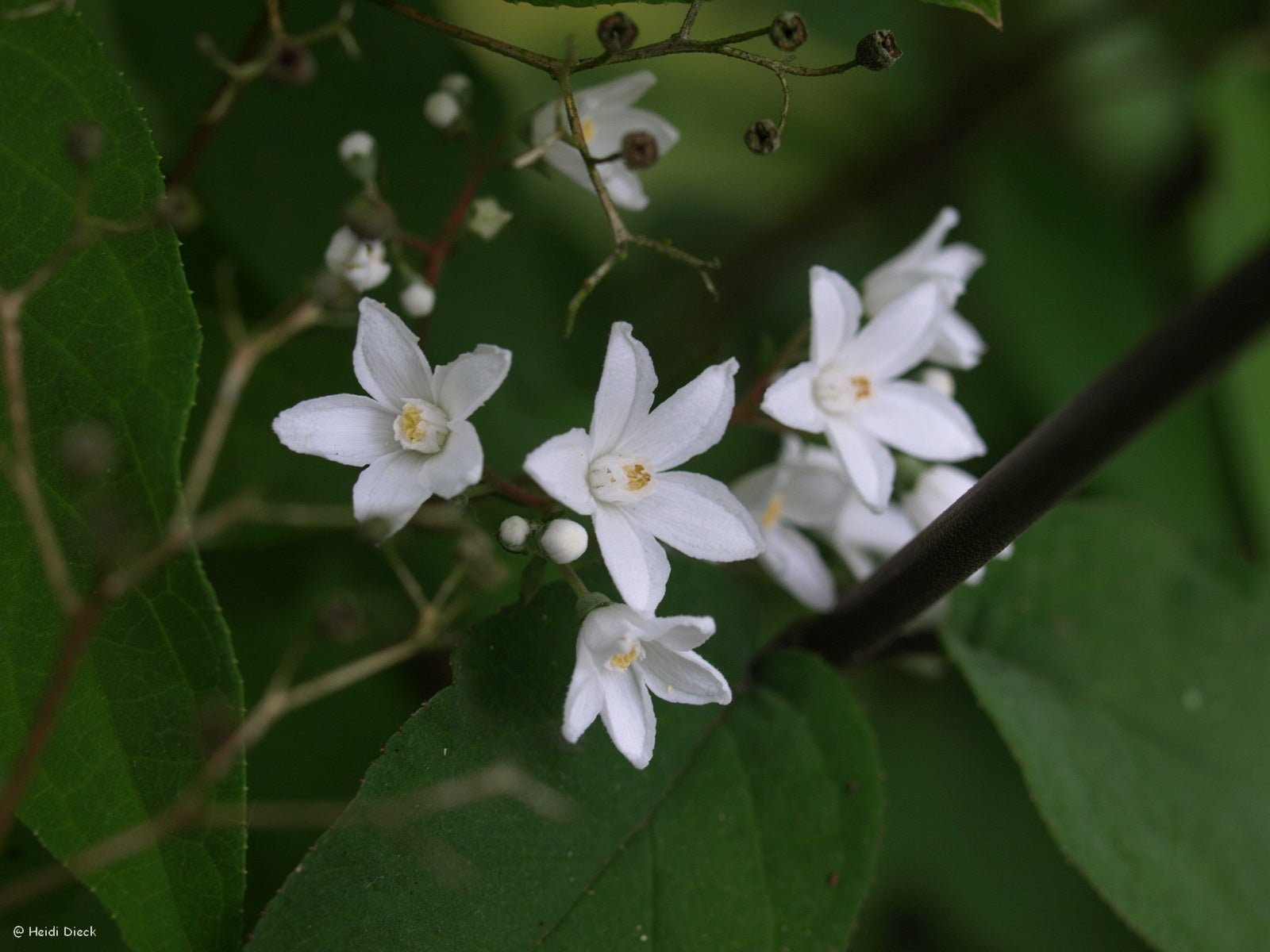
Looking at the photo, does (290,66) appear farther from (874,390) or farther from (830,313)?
(874,390)

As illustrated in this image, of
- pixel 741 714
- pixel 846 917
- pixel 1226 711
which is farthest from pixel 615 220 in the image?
pixel 1226 711

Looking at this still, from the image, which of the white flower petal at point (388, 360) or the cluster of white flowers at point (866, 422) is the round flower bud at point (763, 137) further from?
the white flower petal at point (388, 360)

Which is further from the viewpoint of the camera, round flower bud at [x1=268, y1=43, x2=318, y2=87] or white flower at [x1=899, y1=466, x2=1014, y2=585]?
white flower at [x1=899, y1=466, x2=1014, y2=585]

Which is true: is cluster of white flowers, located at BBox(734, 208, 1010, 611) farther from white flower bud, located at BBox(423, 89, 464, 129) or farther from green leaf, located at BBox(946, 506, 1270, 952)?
white flower bud, located at BBox(423, 89, 464, 129)

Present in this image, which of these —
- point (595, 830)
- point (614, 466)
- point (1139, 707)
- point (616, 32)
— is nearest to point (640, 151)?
point (616, 32)

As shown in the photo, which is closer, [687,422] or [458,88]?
[687,422]

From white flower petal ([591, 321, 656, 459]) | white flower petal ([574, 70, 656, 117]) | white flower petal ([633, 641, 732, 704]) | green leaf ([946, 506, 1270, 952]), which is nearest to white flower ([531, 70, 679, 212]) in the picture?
white flower petal ([574, 70, 656, 117])
